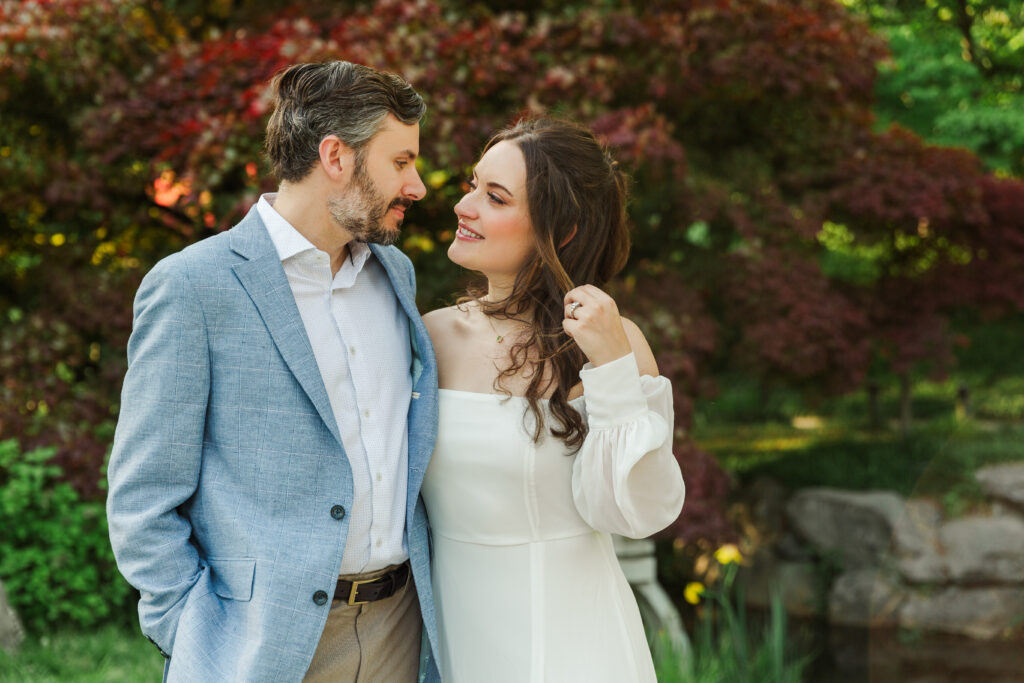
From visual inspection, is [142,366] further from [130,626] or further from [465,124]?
[130,626]

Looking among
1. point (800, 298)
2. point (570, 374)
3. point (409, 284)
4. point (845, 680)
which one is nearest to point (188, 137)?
point (409, 284)

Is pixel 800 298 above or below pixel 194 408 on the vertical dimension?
below

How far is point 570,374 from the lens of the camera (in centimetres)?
230

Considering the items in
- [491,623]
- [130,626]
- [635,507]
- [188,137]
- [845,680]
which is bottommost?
[845,680]

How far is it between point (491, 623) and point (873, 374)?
18.1 ft

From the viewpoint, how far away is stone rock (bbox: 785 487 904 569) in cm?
615

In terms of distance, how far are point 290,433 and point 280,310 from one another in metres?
0.25

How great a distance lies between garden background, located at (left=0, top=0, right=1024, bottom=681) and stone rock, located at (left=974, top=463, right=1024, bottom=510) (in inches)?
1.9

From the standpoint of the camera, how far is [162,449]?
1833mm

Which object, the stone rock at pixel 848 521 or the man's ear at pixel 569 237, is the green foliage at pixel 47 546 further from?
the stone rock at pixel 848 521

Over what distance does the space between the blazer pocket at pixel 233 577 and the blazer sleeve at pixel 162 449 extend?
0.14 feet

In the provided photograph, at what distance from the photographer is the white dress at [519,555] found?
2.21 meters

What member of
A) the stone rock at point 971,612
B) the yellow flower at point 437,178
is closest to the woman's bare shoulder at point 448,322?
the yellow flower at point 437,178

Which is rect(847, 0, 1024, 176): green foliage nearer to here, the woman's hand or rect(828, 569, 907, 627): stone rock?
rect(828, 569, 907, 627): stone rock
